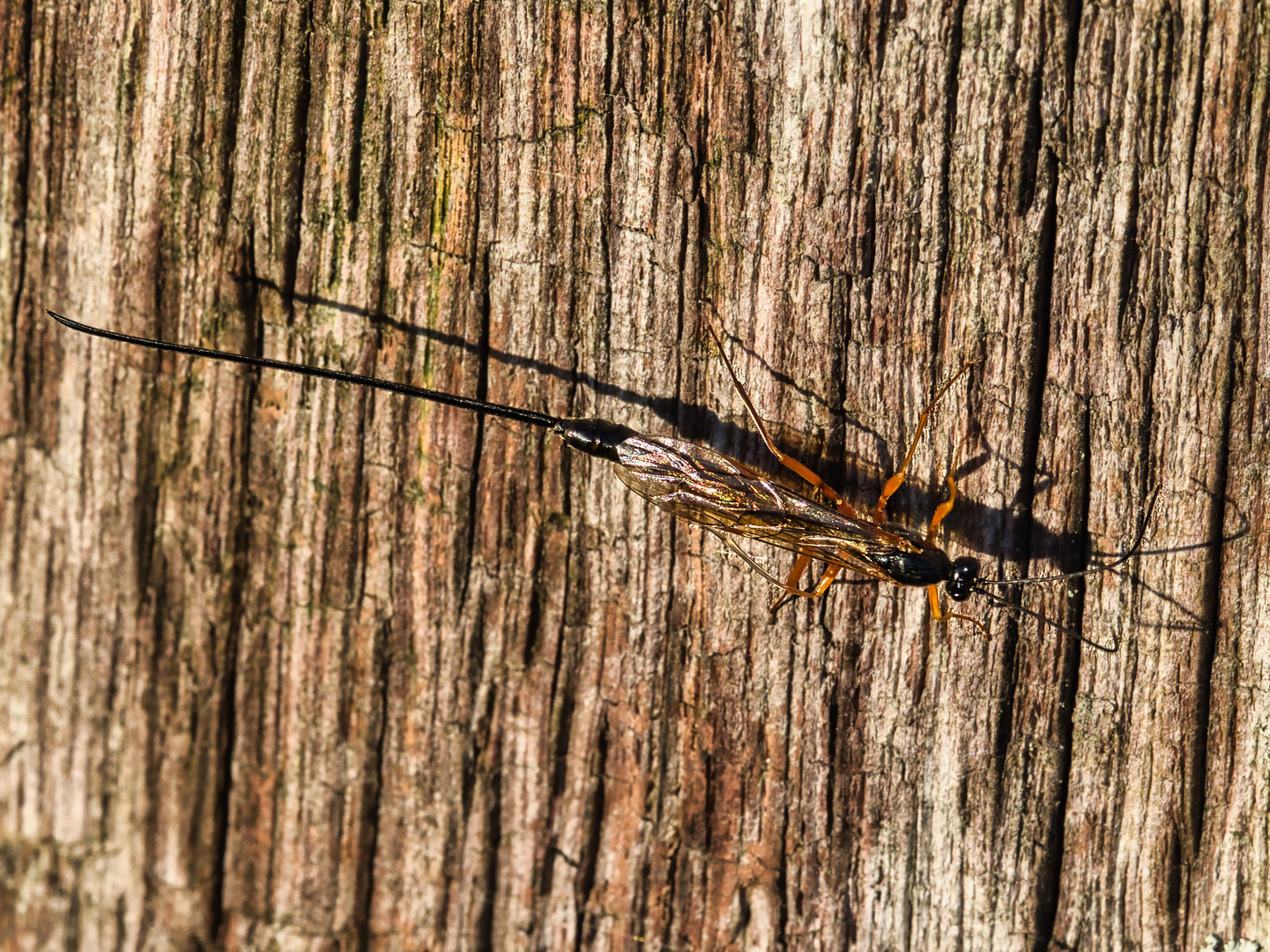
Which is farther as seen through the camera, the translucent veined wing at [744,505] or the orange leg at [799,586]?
the orange leg at [799,586]

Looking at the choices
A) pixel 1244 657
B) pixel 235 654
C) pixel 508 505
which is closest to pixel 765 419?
pixel 508 505

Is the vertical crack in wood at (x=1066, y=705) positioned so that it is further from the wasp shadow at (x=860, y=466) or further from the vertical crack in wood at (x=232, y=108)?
the vertical crack in wood at (x=232, y=108)

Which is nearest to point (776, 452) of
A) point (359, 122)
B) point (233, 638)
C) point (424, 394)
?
point (424, 394)

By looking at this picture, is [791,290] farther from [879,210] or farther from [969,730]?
[969,730]

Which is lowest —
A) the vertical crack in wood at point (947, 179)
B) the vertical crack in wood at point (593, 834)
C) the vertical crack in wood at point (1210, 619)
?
the vertical crack in wood at point (593, 834)

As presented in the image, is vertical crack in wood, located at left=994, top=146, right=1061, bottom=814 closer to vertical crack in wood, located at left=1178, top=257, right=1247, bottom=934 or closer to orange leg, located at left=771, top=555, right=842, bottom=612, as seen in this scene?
vertical crack in wood, located at left=1178, top=257, right=1247, bottom=934

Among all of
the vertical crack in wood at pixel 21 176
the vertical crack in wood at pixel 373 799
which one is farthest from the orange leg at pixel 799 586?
the vertical crack in wood at pixel 21 176
